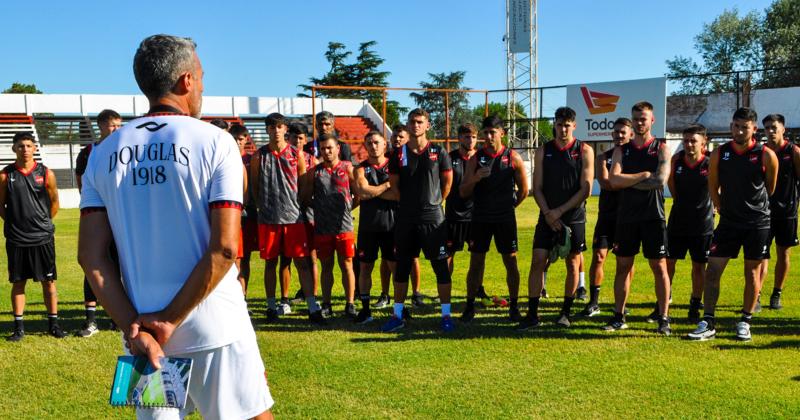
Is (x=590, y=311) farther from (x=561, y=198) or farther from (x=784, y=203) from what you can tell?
(x=784, y=203)

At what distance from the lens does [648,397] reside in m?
4.48

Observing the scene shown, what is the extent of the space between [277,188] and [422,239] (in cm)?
164

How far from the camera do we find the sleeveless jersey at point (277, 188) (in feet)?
22.8

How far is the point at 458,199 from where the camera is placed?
797 centimetres

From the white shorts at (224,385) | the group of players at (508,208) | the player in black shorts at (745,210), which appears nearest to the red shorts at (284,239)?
the group of players at (508,208)

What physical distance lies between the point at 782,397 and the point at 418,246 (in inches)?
134

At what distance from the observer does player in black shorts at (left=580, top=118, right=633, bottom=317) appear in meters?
6.79

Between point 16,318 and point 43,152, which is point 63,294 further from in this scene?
point 43,152

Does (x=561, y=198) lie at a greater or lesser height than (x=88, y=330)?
greater

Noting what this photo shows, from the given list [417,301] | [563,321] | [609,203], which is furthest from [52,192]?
[609,203]

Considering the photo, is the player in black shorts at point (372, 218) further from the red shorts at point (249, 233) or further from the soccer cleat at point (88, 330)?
the soccer cleat at point (88, 330)

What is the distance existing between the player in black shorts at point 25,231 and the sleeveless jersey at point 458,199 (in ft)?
14.3

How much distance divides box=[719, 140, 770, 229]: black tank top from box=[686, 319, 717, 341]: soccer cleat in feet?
3.13

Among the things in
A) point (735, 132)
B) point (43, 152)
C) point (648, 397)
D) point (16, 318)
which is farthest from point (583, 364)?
point (43, 152)
